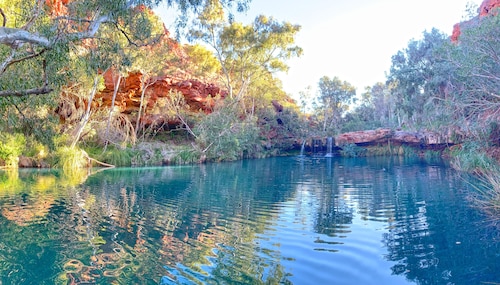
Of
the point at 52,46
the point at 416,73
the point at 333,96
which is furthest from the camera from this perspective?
the point at 333,96

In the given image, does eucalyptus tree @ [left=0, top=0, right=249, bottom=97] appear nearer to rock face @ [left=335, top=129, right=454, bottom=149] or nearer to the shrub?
the shrub

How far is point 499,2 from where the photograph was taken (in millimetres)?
27266

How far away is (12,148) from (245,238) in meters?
19.9

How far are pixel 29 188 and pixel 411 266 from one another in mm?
12574

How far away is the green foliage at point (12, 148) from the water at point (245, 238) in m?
10.5

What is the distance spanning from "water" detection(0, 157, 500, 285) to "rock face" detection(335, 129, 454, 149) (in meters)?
24.0

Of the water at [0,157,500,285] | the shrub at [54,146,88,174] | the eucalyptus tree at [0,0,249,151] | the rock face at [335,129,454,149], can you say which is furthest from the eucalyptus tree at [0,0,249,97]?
the rock face at [335,129,454,149]

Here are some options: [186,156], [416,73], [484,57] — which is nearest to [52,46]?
[484,57]

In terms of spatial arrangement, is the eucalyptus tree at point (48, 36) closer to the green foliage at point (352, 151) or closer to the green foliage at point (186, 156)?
the green foliage at point (186, 156)

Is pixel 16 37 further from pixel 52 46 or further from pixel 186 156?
pixel 186 156

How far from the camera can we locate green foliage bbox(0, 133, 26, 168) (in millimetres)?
20672

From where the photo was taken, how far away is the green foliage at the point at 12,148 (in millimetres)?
20672

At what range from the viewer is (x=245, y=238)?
656cm

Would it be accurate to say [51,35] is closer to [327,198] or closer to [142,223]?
[142,223]
